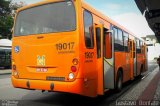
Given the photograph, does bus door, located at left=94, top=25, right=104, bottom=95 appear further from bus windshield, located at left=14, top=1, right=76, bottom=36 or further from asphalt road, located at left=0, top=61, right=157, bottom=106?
bus windshield, located at left=14, top=1, right=76, bottom=36

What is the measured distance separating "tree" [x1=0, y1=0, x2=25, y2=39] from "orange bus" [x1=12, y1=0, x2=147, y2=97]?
3988 cm

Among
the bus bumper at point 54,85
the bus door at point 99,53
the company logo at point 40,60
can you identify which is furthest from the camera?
the bus door at point 99,53

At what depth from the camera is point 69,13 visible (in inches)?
323

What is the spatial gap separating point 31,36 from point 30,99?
2.46m

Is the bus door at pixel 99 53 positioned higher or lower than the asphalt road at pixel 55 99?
higher

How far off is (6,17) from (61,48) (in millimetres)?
43244

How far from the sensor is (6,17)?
49.2 meters

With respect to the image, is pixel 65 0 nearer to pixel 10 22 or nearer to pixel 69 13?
pixel 69 13

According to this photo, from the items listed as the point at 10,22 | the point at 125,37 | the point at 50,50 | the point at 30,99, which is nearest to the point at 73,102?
the point at 30,99

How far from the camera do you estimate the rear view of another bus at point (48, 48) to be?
789 cm

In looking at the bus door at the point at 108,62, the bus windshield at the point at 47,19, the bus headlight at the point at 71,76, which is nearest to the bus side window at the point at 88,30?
the bus windshield at the point at 47,19

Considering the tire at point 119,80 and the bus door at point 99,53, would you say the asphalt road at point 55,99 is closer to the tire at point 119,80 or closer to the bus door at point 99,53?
the tire at point 119,80

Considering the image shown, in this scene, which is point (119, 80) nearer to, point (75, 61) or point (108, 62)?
point (108, 62)

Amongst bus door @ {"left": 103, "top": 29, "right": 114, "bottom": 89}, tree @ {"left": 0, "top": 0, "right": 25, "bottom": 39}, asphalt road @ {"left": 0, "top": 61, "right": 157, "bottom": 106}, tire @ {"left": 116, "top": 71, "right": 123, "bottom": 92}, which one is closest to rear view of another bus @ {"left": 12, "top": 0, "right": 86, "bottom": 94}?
asphalt road @ {"left": 0, "top": 61, "right": 157, "bottom": 106}
